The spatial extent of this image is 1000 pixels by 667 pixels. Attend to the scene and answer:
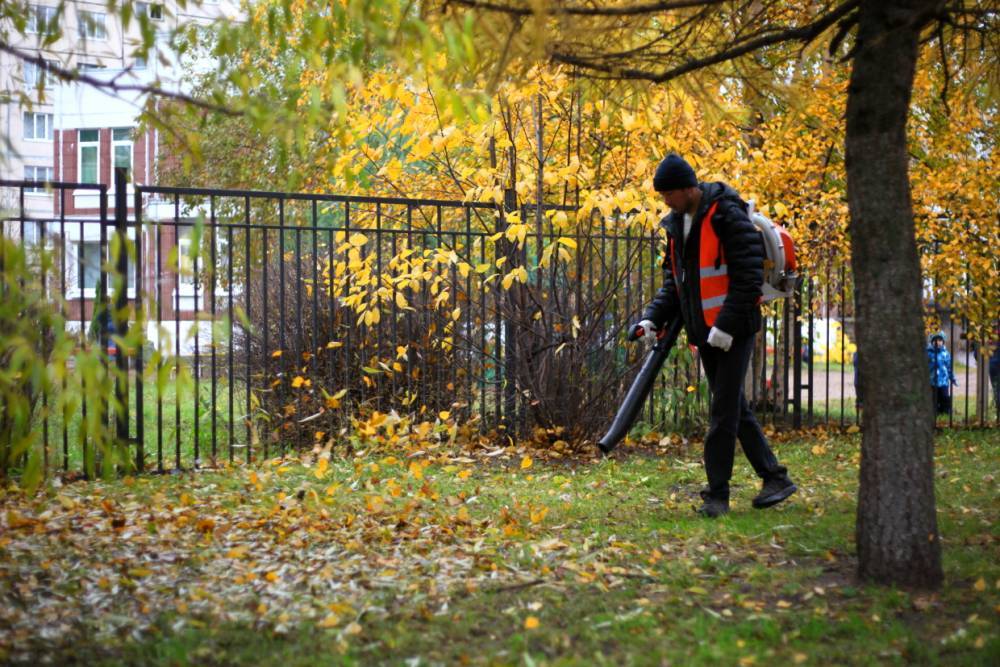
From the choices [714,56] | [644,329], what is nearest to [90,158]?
[644,329]

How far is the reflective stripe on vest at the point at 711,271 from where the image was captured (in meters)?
5.59

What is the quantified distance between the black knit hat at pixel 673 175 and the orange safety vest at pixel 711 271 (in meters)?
0.20

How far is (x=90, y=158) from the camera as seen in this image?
2892 cm

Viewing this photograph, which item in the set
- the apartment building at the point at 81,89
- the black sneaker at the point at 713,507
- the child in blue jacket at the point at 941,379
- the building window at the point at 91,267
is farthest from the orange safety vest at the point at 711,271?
the child in blue jacket at the point at 941,379

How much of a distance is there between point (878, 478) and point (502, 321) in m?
5.01

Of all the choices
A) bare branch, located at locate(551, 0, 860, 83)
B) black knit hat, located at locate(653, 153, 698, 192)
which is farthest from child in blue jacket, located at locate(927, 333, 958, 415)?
bare branch, located at locate(551, 0, 860, 83)

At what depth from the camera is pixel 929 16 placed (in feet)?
12.9

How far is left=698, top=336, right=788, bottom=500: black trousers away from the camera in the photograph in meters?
5.61

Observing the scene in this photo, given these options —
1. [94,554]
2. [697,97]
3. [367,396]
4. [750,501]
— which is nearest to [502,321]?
[367,396]

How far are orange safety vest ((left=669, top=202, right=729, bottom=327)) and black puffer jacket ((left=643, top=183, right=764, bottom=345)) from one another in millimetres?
30

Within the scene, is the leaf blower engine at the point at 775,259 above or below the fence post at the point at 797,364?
above

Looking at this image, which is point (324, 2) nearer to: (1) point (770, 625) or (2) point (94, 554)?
(2) point (94, 554)

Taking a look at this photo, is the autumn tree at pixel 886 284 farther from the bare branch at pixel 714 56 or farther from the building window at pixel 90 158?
the building window at pixel 90 158

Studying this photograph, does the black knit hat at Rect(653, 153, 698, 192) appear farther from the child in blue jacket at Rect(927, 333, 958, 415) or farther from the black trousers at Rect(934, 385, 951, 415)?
the black trousers at Rect(934, 385, 951, 415)
